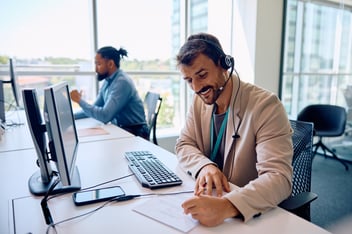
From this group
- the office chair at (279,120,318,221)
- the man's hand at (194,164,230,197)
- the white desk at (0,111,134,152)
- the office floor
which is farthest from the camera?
the office floor

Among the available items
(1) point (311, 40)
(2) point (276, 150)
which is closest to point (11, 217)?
(2) point (276, 150)

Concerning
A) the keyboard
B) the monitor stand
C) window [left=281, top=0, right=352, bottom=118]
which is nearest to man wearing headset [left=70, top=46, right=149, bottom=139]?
the keyboard

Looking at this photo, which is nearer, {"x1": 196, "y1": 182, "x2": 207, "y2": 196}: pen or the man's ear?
{"x1": 196, "y1": 182, "x2": 207, "y2": 196}: pen

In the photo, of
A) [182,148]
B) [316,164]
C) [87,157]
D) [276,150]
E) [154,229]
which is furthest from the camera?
[316,164]

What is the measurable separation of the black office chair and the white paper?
1.58 m

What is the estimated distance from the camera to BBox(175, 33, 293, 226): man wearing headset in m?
0.92

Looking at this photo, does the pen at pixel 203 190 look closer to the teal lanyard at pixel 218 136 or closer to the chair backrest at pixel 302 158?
the teal lanyard at pixel 218 136

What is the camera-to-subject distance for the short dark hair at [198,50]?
3.92ft

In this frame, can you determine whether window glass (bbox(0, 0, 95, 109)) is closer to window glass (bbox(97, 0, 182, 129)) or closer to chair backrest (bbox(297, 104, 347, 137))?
window glass (bbox(97, 0, 182, 129))

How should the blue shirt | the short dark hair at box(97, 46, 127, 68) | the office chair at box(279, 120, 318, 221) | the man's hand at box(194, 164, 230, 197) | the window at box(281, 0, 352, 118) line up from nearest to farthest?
the man's hand at box(194, 164, 230, 197) → the office chair at box(279, 120, 318, 221) → the blue shirt → the short dark hair at box(97, 46, 127, 68) → the window at box(281, 0, 352, 118)

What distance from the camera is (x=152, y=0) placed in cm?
366

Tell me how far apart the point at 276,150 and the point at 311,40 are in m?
3.39

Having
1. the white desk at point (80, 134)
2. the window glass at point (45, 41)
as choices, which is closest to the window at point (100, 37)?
the window glass at point (45, 41)

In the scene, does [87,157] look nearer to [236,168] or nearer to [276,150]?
[236,168]
